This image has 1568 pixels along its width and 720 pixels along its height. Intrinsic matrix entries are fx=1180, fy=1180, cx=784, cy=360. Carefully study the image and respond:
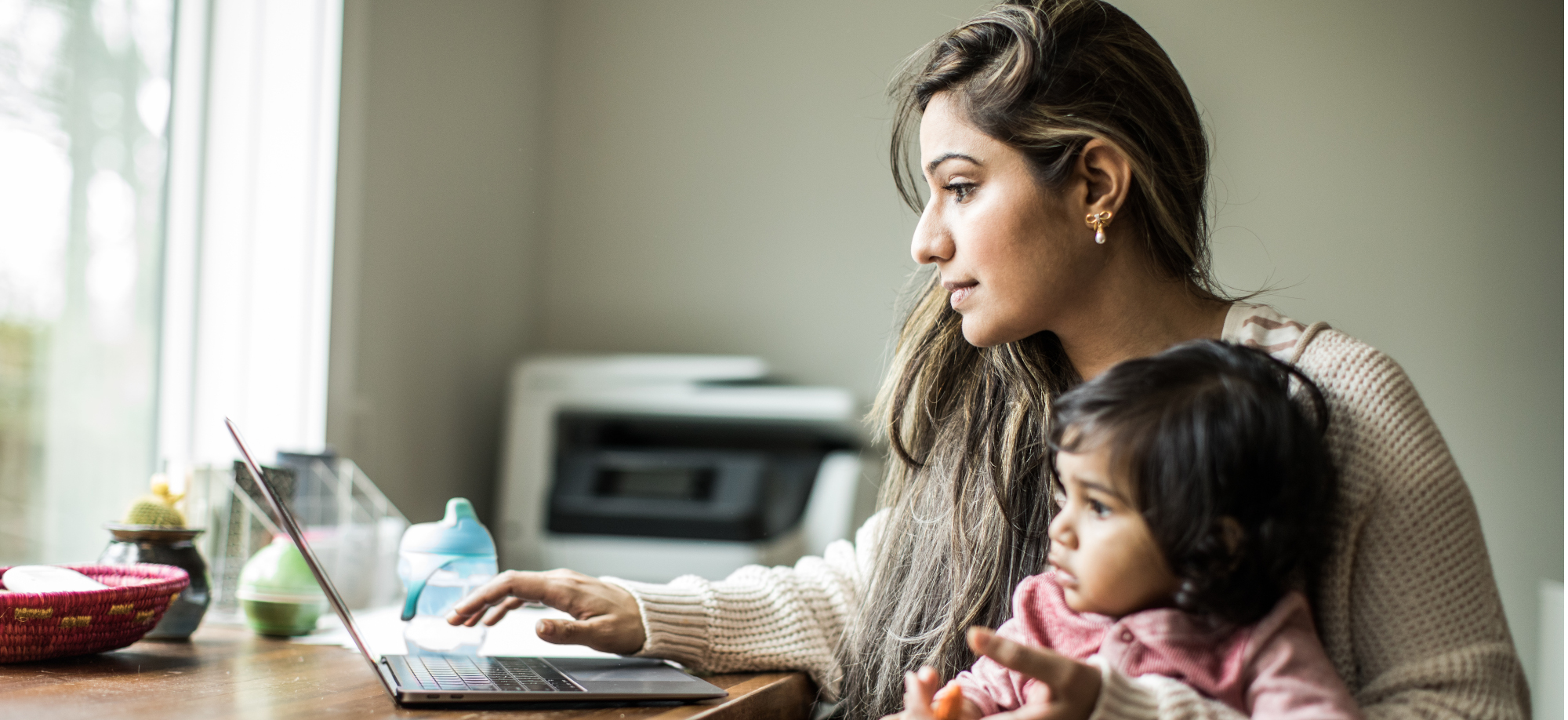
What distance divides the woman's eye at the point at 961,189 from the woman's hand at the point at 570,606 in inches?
17.9

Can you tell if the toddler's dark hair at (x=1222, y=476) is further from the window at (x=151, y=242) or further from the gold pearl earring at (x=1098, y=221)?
the window at (x=151, y=242)

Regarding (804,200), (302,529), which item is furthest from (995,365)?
(804,200)

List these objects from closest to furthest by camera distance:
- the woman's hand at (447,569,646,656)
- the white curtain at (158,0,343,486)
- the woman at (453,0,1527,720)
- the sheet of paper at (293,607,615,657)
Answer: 1. the woman at (453,0,1527,720)
2. the woman's hand at (447,569,646,656)
3. the sheet of paper at (293,607,615,657)
4. the white curtain at (158,0,343,486)

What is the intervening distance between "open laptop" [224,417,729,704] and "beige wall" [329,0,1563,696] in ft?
3.38

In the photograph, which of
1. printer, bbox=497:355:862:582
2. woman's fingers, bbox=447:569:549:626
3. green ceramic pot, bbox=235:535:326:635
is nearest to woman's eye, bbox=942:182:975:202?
woman's fingers, bbox=447:569:549:626

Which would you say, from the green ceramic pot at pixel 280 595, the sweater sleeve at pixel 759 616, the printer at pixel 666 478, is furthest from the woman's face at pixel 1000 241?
the printer at pixel 666 478

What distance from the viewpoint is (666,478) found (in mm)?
2164

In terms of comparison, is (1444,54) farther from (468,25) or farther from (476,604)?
(476,604)

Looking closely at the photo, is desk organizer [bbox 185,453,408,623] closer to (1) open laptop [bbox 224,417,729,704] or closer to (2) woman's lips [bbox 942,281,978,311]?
(1) open laptop [bbox 224,417,729,704]

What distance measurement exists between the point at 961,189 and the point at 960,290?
85mm

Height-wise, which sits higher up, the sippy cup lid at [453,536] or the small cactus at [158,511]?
the sippy cup lid at [453,536]

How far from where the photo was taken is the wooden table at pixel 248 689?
2.72 feet

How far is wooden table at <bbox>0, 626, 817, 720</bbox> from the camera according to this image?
0.83 meters

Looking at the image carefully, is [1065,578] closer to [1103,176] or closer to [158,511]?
[1103,176]
